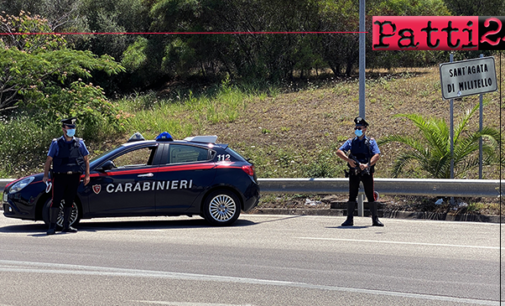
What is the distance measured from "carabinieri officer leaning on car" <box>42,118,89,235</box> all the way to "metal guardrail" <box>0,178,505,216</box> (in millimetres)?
4195

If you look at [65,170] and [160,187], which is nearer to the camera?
[65,170]

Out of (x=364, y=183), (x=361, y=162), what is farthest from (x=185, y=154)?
(x=364, y=183)

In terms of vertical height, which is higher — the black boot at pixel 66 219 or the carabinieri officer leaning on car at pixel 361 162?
the carabinieri officer leaning on car at pixel 361 162

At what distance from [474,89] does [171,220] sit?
21.5 feet

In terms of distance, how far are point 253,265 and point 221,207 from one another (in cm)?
317

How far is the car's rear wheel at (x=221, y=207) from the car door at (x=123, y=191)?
92 centimetres

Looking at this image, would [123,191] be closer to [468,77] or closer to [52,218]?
[52,218]

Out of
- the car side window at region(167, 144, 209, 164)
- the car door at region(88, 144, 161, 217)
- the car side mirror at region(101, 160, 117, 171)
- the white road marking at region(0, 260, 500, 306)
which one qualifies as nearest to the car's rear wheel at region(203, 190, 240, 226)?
the car side window at region(167, 144, 209, 164)

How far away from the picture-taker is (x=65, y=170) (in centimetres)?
916

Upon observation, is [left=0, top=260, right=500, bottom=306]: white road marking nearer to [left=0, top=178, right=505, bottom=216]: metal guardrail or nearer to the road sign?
[left=0, top=178, right=505, bottom=216]: metal guardrail

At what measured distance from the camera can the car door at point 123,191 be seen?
9.61 meters

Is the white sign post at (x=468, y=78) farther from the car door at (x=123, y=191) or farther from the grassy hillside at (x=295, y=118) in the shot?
the car door at (x=123, y=191)

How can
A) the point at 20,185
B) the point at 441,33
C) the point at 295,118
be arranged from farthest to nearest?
the point at 295,118 → the point at 441,33 → the point at 20,185

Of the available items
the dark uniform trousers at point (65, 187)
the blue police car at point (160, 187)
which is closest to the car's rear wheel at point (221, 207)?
the blue police car at point (160, 187)
